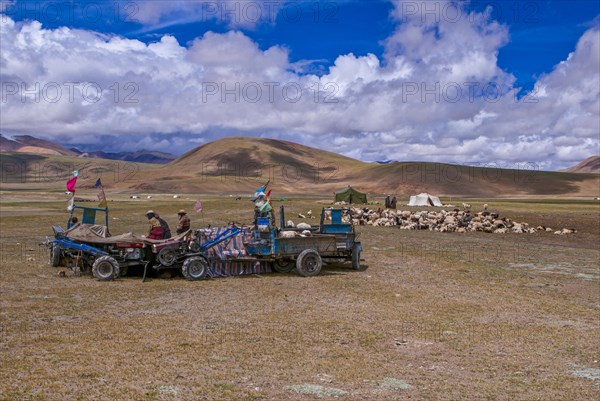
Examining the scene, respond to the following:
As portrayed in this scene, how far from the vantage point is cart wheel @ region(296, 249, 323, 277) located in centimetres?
1759

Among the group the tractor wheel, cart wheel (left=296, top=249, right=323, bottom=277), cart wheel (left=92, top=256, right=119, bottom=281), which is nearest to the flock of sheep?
cart wheel (left=296, top=249, right=323, bottom=277)

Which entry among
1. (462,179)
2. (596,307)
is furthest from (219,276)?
(462,179)

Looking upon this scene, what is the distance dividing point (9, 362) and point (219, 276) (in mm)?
8950

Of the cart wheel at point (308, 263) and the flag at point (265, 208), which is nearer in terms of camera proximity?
the flag at point (265, 208)

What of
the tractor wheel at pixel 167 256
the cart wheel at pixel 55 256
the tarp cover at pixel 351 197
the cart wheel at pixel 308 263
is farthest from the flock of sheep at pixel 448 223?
the tarp cover at pixel 351 197

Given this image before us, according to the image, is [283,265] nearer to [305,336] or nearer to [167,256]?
[167,256]

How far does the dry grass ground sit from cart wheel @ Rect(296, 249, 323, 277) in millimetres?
441

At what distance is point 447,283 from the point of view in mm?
16797

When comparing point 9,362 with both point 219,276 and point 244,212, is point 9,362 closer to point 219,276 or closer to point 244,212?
point 219,276

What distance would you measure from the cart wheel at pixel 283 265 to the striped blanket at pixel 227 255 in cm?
121

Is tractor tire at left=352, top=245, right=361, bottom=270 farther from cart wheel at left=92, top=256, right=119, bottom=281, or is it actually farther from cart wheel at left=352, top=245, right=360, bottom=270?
cart wheel at left=92, top=256, right=119, bottom=281

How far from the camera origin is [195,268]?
1648 centimetres

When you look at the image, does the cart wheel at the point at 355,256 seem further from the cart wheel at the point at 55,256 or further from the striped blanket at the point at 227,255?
the cart wheel at the point at 55,256

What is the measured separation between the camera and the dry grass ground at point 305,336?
7.77 m
